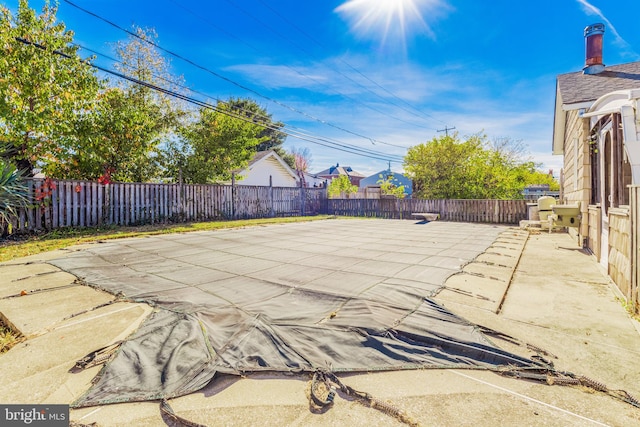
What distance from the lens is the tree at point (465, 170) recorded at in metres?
12.7

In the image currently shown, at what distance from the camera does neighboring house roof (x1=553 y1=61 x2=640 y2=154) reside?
5.01m

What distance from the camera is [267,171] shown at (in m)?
20.0

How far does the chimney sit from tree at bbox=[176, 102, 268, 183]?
10535 mm

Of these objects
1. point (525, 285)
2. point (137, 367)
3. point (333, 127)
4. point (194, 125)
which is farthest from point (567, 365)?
point (333, 127)

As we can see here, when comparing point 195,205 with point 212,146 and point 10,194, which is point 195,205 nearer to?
point 212,146

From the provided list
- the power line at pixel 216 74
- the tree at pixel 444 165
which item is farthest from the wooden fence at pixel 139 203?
the tree at pixel 444 165

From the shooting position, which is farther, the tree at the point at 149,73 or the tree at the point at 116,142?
the tree at the point at 149,73

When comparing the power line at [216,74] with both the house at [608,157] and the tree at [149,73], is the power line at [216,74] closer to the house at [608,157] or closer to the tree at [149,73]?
the tree at [149,73]

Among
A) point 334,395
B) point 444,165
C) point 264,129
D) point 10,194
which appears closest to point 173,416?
point 334,395

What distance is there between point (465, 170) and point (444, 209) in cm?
229

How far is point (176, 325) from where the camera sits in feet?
6.50

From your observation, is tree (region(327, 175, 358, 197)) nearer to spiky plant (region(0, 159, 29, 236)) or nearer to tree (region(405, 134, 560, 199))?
tree (region(405, 134, 560, 199))

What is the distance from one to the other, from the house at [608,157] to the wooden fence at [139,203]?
10052mm

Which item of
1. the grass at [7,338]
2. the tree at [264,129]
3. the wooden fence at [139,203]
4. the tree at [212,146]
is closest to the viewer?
the grass at [7,338]
